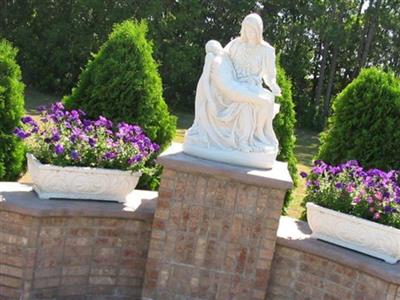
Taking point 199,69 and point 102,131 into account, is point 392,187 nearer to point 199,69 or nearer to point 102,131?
point 102,131

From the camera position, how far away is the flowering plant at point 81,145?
3.90 metres

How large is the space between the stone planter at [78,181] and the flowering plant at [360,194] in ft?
4.52

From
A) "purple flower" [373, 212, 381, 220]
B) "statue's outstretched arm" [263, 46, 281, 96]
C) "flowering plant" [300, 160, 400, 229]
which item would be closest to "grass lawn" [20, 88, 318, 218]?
"flowering plant" [300, 160, 400, 229]

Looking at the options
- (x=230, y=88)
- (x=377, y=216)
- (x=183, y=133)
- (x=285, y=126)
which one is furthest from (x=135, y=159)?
(x=183, y=133)

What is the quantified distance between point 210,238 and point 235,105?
0.96 metres

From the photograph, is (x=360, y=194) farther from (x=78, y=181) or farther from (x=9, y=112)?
(x=9, y=112)

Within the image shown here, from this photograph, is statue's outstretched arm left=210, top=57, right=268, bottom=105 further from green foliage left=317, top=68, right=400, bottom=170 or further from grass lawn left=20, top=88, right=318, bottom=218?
grass lawn left=20, top=88, right=318, bottom=218

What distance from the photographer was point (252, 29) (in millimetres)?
3893

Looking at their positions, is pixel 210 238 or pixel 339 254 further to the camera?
pixel 210 238

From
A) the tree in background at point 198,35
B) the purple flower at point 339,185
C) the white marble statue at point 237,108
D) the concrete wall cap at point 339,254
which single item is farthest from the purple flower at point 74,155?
the tree in background at point 198,35

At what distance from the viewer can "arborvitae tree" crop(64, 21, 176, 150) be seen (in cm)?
526

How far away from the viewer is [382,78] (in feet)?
16.9

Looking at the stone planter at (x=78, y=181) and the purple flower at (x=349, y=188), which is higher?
the purple flower at (x=349, y=188)

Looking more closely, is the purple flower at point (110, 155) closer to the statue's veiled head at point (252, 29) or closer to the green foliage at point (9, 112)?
the statue's veiled head at point (252, 29)
